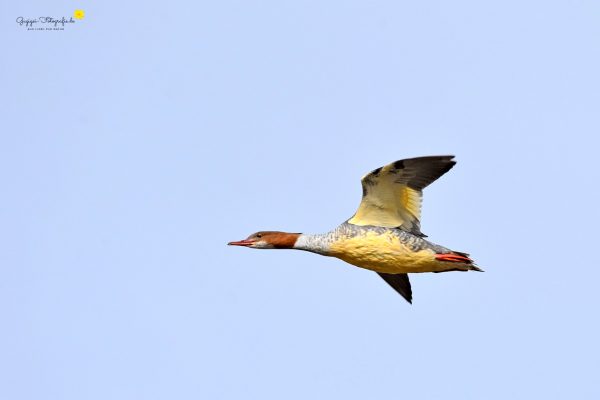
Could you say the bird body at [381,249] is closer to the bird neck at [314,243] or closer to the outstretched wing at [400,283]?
the bird neck at [314,243]

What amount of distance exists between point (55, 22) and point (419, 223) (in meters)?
7.76

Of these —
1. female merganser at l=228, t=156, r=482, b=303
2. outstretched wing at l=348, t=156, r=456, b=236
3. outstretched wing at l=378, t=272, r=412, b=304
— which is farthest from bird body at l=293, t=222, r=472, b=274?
outstretched wing at l=378, t=272, r=412, b=304

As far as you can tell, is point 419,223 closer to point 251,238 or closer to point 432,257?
point 432,257

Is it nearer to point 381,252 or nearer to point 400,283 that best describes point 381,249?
point 381,252

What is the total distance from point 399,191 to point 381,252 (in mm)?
1036

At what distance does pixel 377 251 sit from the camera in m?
16.3

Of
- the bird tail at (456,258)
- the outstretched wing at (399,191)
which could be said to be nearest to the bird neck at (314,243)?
the outstretched wing at (399,191)

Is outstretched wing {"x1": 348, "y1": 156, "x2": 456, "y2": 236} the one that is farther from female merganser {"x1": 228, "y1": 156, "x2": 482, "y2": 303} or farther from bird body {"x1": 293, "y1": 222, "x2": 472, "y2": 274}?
bird body {"x1": 293, "y1": 222, "x2": 472, "y2": 274}

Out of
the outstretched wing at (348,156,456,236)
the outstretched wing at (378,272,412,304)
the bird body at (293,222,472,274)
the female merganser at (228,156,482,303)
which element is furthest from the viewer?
the outstretched wing at (378,272,412,304)

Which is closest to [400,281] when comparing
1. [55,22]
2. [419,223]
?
[419,223]

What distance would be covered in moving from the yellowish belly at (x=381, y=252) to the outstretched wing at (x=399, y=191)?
43 cm

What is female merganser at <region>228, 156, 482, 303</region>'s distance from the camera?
640 inches

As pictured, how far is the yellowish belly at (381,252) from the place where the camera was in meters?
16.4

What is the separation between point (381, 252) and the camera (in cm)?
1634
